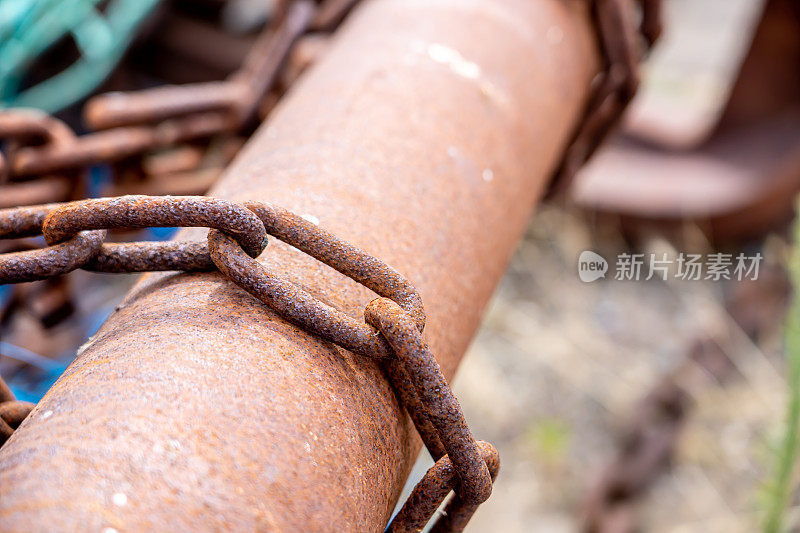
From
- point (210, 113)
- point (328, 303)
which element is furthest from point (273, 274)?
point (210, 113)

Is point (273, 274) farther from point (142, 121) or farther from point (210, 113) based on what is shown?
point (210, 113)

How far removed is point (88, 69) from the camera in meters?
2.28

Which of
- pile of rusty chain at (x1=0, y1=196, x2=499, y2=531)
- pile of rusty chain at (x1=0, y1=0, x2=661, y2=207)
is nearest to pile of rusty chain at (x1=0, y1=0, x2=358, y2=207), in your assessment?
pile of rusty chain at (x1=0, y1=0, x2=661, y2=207)

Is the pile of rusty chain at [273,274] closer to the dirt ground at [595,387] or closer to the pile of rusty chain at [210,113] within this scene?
the pile of rusty chain at [210,113]

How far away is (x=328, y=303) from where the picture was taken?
623 millimetres

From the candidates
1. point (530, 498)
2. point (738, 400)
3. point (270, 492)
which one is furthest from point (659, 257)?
point (270, 492)

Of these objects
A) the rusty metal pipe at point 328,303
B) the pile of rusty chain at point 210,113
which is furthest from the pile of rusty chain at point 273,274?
the pile of rusty chain at point 210,113

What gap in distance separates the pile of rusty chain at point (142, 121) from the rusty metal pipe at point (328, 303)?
466 millimetres

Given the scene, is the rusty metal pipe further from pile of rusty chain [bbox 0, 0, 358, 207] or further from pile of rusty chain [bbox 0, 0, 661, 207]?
pile of rusty chain [bbox 0, 0, 358, 207]

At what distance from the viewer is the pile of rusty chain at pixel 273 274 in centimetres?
55

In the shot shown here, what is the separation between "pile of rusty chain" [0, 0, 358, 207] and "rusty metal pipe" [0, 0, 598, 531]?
47cm

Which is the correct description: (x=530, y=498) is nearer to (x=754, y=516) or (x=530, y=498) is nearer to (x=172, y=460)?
(x=754, y=516)

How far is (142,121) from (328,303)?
972 mm

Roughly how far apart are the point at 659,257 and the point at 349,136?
2.29 meters
